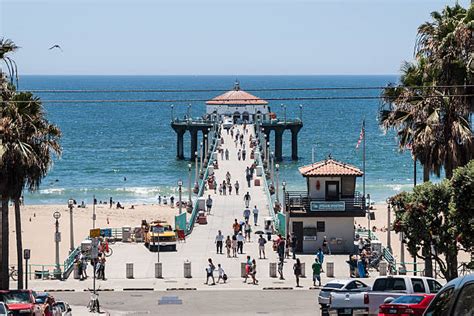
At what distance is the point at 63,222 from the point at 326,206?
2794 cm

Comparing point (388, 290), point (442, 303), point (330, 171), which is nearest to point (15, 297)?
point (388, 290)

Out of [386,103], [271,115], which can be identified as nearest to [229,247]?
[386,103]

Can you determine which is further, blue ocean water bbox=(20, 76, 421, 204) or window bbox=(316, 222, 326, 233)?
blue ocean water bbox=(20, 76, 421, 204)

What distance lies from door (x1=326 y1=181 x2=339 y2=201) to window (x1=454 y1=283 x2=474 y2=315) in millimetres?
38526

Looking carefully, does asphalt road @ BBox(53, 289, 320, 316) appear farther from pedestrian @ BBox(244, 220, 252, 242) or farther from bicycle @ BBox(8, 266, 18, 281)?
pedestrian @ BBox(244, 220, 252, 242)

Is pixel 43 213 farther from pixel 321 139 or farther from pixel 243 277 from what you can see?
pixel 321 139

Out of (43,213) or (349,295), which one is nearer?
(349,295)

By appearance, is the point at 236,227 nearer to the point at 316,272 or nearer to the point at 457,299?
the point at 316,272

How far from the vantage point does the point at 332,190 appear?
5103 centimetres

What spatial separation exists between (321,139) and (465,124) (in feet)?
436

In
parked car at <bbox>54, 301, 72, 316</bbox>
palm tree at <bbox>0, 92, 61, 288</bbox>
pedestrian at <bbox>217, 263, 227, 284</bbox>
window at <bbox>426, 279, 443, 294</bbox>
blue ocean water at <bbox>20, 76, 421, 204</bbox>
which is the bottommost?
blue ocean water at <bbox>20, 76, 421, 204</bbox>

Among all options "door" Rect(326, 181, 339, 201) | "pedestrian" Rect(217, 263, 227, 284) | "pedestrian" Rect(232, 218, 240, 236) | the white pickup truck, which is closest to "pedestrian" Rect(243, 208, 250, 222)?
"pedestrian" Rect(232, 218, 240, 236)

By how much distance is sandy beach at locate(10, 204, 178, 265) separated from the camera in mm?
60275

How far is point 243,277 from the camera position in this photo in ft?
144
